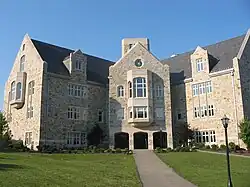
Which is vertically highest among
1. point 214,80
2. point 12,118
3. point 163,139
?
point 214,80

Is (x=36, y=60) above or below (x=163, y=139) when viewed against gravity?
above

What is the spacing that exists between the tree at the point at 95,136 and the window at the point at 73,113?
285 cm

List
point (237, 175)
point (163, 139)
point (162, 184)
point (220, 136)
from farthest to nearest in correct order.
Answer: point (163, 139)
point (220, 136)
point (237, 175)
point (162, 184)

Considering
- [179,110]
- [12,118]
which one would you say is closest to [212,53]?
[179,110]

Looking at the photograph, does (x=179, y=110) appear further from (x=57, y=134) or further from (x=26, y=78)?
(x=26, y=78)

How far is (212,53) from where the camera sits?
1871 inches

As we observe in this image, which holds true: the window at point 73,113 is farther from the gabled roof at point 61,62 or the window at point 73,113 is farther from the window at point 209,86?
the window at point 209,86

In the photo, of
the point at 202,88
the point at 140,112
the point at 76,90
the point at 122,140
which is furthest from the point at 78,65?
the point at 202,88

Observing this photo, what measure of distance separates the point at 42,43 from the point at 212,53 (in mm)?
25468

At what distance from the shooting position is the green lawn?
17845 mm

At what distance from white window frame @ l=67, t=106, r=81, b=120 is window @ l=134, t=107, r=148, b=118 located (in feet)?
26.9

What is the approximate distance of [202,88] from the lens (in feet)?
145

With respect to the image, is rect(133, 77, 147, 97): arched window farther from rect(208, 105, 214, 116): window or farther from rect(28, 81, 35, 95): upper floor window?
rect(28, 81, 35, 95): upper floor window

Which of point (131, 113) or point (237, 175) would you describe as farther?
point (131, 113)
